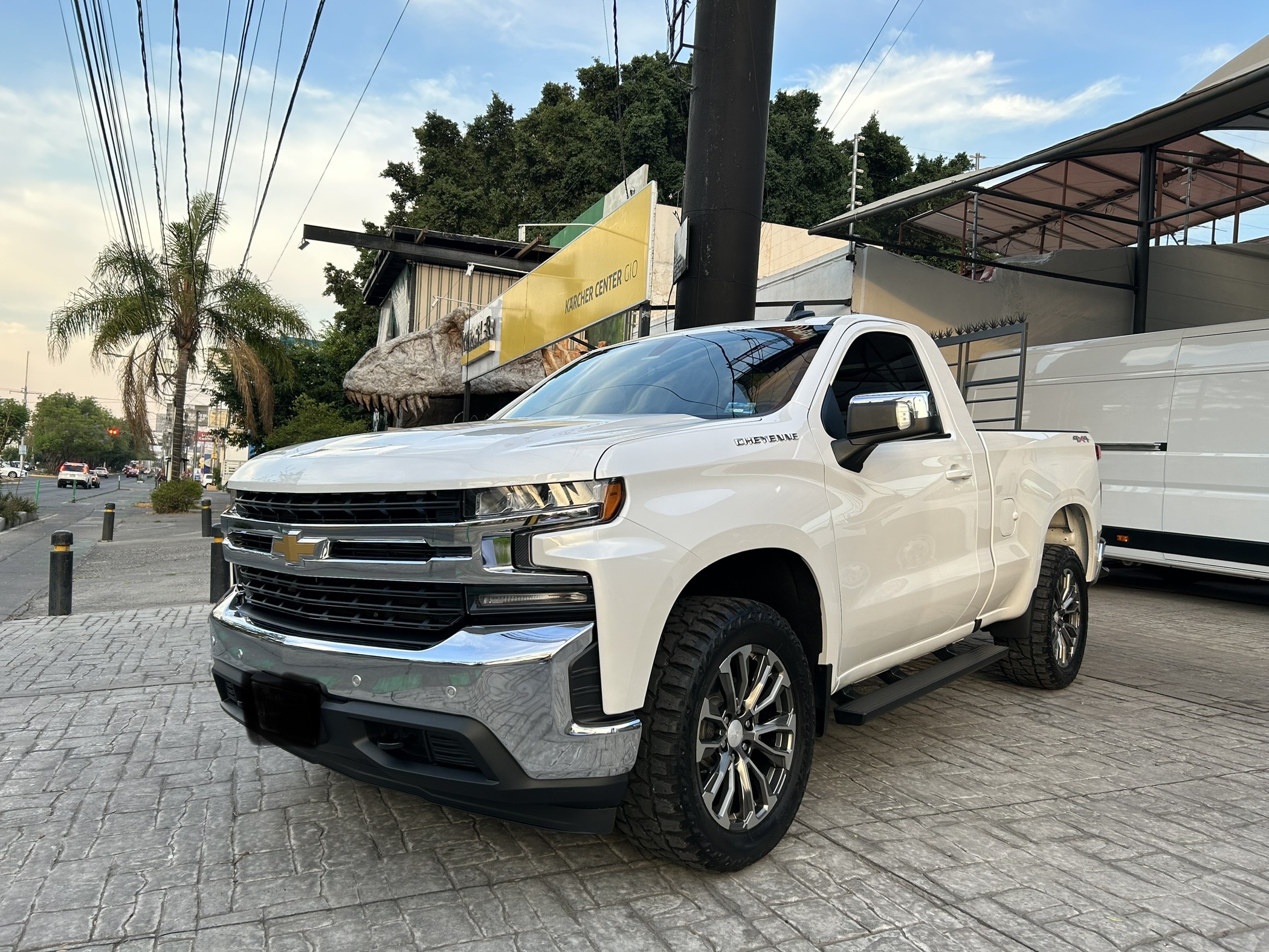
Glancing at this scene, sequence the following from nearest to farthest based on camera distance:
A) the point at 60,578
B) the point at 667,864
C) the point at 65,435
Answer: the point at 667,864
the point at 60,578
the point at 65,435

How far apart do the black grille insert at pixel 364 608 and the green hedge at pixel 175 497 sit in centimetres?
2433

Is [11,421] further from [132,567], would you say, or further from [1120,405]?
[1120,405]

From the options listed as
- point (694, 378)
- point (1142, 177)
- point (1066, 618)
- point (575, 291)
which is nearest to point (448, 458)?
point (694, 378)

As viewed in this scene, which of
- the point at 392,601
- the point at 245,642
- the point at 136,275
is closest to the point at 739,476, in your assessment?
the point at 392,601

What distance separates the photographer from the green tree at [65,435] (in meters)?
112

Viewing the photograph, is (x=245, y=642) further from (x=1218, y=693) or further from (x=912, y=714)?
(x=1218, y=693)

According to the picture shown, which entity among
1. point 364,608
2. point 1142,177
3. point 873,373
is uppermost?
point 1142,177

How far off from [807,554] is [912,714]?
7.25ft

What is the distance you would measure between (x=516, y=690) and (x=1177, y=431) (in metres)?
8.70

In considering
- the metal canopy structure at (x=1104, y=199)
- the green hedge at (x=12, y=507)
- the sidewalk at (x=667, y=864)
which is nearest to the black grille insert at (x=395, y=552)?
the sidewalk at (x=667, y=864)

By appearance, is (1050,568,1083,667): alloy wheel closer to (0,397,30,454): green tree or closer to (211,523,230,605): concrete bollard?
(211,523,230,605): concrete bollard

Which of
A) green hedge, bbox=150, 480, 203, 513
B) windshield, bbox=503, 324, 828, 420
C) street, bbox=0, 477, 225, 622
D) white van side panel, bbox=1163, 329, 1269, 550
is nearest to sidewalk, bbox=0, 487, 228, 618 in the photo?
street, bbox=0, 477, 225, 622

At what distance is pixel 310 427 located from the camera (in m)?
24.5

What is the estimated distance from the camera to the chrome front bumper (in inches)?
95.3
